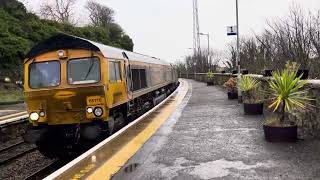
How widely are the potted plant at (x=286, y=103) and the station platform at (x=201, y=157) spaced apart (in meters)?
0.27

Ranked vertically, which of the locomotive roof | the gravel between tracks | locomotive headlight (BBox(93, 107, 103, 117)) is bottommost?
the gravel between tracks

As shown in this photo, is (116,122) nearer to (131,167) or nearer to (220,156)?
(220,156)

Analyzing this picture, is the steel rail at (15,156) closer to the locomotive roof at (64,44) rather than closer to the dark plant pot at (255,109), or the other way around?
the locomotive roof at (64,44)

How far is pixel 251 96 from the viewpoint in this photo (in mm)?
17562

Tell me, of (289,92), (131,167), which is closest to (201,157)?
(131,167)

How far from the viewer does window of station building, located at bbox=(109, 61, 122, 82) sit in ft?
43.5

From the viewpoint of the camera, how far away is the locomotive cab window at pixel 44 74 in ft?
42.1

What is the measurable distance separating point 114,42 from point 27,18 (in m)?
26.0

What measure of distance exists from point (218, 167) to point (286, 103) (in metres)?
3.14

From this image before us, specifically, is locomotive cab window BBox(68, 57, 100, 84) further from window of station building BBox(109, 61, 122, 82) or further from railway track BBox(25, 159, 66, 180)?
railway track BBox(25, 159, 66, 180)

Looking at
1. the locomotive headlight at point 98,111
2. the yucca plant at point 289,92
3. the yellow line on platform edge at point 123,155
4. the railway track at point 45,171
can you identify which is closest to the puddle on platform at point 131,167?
the yellow line on platform edge at point 123,155

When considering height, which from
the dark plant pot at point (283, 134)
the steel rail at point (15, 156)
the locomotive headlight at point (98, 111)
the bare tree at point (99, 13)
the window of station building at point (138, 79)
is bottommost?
the steel rail at point (15, 156)

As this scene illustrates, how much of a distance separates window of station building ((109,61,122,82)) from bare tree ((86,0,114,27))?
A: 70.9 m

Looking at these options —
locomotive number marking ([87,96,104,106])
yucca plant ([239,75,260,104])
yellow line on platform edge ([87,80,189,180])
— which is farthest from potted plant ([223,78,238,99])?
locomotive number marking ([87,96,104,106])
